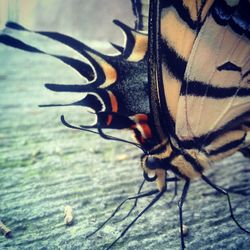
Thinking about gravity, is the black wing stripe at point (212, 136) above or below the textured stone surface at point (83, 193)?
above

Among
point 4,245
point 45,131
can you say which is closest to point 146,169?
point 4,245

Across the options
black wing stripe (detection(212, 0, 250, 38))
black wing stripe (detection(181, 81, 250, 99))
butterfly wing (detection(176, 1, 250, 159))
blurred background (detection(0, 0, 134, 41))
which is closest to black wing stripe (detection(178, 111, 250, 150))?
butterfly wing (detection(176, 1, 250, 159))

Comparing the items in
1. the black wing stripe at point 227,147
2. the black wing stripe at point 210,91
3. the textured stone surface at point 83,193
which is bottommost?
the textured stone surface at point 83,193

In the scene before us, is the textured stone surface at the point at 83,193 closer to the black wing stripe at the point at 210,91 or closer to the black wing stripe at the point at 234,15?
the black wing stripe at the point at 210,91

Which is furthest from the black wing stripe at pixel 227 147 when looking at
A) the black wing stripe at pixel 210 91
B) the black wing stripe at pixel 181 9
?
the black wing stripe at pixel 181 9

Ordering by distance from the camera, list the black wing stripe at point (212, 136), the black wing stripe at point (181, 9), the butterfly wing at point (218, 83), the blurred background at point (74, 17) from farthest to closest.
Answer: the blurred background at point (74, 17) < the black wing stripe at point (212, 136) < the butterfly wing at point (218, 83) < the black wing stripe at point (181, 9)

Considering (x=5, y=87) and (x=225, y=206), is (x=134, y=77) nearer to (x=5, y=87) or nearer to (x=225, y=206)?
(x=225, y=206)

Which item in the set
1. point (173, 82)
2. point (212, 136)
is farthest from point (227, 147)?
point (173, 82)

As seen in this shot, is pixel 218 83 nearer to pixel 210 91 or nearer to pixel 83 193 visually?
pixel 210 91
